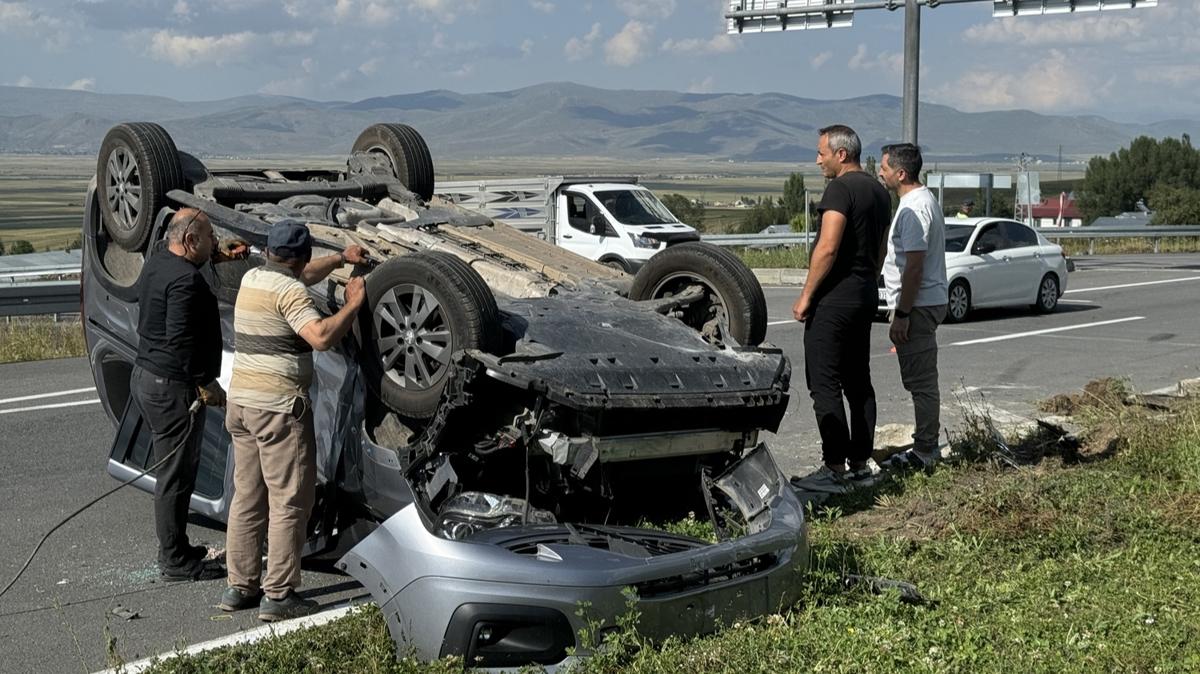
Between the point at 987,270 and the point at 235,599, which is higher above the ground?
the point at 987,270

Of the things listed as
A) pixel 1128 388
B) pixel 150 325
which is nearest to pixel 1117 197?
pixel 1128 388

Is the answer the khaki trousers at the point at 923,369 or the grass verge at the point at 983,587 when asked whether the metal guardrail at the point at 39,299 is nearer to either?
the khaki trousers at the point at 923,369

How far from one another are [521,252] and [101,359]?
8.21 feet

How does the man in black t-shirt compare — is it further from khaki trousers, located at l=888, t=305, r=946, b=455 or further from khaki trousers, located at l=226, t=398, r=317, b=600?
khaki trousers, located at l=226, t=398, r=317, b=600

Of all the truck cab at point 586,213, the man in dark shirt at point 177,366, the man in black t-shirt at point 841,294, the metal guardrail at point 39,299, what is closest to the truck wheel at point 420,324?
the man in dark shirt at point 177,366

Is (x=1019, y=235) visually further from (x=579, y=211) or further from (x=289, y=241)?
(x=289, y=241)

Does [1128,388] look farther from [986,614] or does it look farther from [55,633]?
[55,633]

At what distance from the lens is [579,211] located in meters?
24.3

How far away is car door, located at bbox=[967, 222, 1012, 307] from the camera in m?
18.1

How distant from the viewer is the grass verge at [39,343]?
14500 mm

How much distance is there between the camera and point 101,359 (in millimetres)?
7871

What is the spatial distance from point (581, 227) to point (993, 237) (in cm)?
765

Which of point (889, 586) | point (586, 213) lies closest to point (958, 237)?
point (586, 213)

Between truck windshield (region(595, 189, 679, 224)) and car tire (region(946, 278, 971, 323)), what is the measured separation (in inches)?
278
